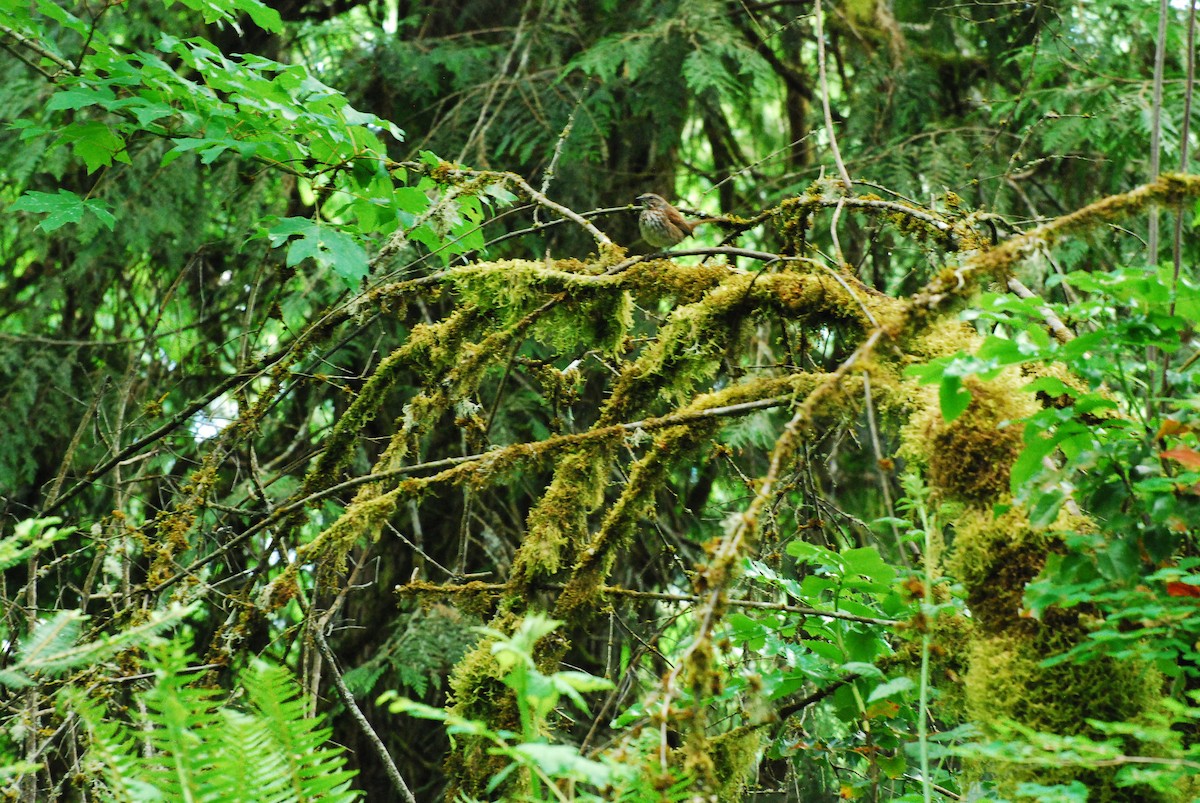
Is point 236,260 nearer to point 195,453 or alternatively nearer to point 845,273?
point 195,453

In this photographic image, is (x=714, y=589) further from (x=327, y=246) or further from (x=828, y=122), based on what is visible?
(x=327, y=246)

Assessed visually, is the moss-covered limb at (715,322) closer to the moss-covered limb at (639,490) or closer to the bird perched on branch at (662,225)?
the moss-covered limb at (639,490)

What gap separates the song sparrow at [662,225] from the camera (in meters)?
3.17

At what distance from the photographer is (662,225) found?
3223mm

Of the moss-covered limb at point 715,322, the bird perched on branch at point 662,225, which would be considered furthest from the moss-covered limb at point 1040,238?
the bird perched on branch at point 662,225

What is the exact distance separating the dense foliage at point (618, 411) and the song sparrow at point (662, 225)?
1.47 ft

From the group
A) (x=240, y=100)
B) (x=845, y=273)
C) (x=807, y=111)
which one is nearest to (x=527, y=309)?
(x=845, y=273)

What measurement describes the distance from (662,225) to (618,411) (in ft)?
4.45

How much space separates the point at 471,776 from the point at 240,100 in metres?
1.70

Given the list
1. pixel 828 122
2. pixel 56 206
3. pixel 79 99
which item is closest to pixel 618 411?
pixel 828 122

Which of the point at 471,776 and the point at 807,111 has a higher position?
the point at 807,111

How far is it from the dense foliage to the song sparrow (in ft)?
1.47

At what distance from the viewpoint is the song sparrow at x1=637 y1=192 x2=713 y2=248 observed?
A: 317cm

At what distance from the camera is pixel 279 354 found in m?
2.51
